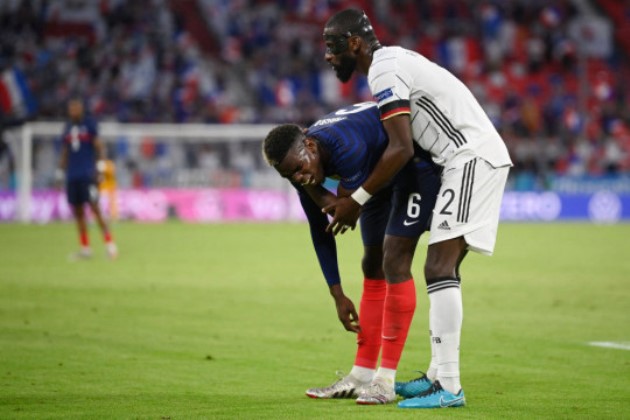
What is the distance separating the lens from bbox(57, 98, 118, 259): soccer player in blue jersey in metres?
18.0

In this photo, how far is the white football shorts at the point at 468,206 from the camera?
637 cm

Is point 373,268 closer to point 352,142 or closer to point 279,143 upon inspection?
point 352,142

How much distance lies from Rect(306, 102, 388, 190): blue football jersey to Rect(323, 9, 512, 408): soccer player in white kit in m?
0.19

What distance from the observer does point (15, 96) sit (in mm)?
31016

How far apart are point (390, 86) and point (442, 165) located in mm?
639

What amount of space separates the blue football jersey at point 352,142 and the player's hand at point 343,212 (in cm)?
18

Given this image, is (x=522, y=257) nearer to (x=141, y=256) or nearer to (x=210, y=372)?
(x=141, y=256)

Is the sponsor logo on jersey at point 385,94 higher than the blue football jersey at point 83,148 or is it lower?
higher

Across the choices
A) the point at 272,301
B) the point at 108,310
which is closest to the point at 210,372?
the point at 108,310

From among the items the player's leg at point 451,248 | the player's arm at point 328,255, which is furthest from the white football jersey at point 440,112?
the player's arm at point 328,255

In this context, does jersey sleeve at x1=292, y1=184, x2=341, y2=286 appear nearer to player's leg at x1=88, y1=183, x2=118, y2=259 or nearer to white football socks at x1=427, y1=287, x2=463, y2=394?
white football socks at x1=427, y1=287, x2=463, y2=394

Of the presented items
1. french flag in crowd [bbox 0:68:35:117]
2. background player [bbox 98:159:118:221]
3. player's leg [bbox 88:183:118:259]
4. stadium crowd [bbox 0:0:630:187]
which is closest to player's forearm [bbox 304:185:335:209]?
player's leg [bbox 88:183:118:259]

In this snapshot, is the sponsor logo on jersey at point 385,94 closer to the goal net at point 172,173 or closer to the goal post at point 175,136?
the goal net at point 172,173

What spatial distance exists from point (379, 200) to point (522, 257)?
1210 cm
